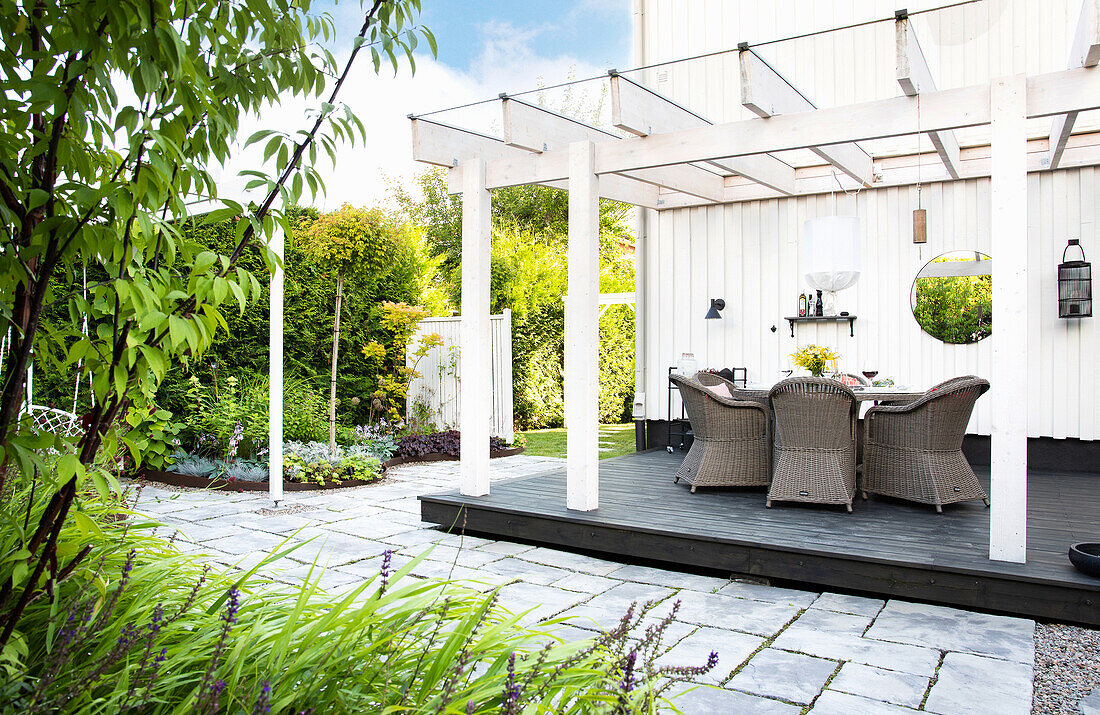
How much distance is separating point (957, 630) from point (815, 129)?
271 cm

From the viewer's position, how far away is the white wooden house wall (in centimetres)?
671

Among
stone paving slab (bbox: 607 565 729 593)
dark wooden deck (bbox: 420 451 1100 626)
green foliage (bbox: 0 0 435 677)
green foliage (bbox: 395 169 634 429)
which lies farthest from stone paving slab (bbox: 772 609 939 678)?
green foliage (bbox: 395 169 634 429)

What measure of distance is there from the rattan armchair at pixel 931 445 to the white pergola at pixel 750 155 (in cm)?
92

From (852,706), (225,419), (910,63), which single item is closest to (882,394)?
(910,63)

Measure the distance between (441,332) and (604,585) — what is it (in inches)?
272

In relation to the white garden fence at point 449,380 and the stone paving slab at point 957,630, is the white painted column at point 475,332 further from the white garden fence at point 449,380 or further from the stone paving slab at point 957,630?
the white garden fence at point 449,380

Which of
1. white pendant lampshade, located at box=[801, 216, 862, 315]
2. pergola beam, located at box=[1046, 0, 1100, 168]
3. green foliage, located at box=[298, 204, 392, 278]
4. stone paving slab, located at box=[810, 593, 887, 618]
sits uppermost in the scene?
pergola beam, located at box=[1046, 0, 1100, 168]

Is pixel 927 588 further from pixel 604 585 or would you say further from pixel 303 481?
pixel 303 481

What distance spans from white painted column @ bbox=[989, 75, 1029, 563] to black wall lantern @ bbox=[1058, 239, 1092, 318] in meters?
3.78

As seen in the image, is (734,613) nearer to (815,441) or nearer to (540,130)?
(815,441)

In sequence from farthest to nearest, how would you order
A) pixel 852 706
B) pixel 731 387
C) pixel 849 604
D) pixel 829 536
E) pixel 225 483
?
1. pixel 225 483
2. pixel 731 387
3. pixel 829 536
4. pixel 849 604
5. pixel 852 706

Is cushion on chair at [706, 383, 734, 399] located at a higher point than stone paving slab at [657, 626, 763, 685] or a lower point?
higher

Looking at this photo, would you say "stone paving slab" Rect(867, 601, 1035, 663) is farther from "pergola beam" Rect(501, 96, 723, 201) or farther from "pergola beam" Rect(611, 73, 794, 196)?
"pergola beam" Rect(501, 96, 723, 201)

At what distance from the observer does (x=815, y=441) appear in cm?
504
